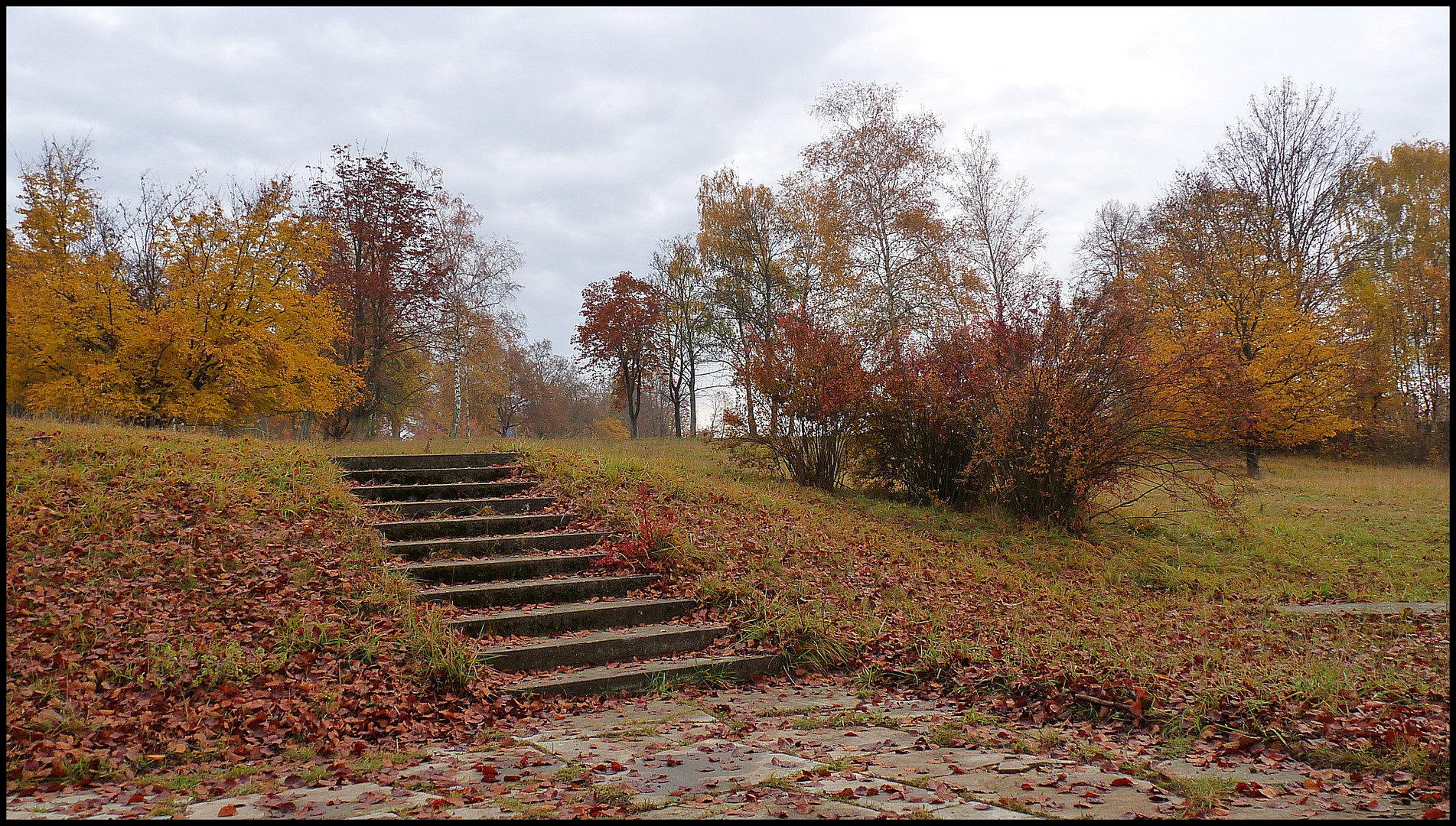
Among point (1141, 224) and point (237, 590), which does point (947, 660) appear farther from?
point (1141, 224)

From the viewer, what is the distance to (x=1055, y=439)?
32.6ft

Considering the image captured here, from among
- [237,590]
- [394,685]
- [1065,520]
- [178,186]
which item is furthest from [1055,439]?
[178,186]

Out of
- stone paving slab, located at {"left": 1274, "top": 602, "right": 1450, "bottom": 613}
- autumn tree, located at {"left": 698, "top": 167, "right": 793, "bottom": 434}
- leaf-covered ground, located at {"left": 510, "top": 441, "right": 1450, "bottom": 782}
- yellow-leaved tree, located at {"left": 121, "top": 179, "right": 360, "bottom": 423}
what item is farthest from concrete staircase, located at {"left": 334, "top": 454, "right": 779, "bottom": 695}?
autumn tree, located at {"left": 698, "top": 167, "right": 793, "bottom": 434}

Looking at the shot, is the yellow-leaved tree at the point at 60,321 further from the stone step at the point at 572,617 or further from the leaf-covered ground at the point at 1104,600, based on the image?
the stone step at the point at 572,617

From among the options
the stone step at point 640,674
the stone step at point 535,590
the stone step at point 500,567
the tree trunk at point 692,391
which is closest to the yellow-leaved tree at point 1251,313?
the stone step at point 640,674

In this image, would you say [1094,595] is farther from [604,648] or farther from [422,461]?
[422,461]

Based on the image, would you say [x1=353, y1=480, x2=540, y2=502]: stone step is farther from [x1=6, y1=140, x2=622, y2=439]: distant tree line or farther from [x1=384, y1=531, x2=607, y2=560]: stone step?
[x1=6, y1=140, x2=622, y2=439]: distant tree line

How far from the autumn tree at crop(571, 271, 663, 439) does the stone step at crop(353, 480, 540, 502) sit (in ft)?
61.3

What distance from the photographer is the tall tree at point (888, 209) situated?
62.2 feet

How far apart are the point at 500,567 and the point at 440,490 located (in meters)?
2.26

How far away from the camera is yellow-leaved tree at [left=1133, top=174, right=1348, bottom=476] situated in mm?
18750

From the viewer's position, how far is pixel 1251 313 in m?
20.1

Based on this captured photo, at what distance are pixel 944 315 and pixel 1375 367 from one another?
13.8 meters

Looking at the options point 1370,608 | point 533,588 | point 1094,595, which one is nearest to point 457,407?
point 533,588
